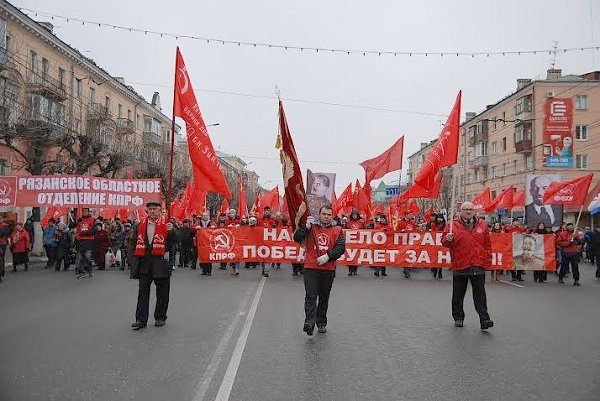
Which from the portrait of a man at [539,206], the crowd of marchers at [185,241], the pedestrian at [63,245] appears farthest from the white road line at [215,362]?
the portrait of a man at [539,206]

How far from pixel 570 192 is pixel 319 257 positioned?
14.5 m

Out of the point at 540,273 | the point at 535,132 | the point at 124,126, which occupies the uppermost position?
the point at 535,132

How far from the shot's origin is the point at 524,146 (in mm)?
50094

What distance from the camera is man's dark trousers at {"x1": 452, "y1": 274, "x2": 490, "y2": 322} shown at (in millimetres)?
7898

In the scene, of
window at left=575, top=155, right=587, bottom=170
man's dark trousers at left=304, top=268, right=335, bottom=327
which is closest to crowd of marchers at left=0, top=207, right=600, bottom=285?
man's dark trousers at left=304, top=268, right=335, bottom=327

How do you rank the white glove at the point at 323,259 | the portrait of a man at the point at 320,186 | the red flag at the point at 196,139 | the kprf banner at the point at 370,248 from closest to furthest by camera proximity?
1. the white glove at the point at 323,259
2. the red flag at the point at 196,139
3. the kprf banner at the point at 370,248
4. the portrait of a man at the point at 320,186

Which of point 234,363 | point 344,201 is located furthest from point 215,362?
point 344,201

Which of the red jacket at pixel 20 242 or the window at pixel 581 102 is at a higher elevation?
the window at pixel 581 102

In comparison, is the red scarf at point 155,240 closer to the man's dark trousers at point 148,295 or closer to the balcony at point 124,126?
the man's dark trousers at point 148,295

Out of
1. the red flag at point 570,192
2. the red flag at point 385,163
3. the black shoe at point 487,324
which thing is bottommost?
the black shoe at point 487,324

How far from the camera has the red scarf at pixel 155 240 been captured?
789 centimetres

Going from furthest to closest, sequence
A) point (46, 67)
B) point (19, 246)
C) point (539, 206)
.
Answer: point (46, 67) < point (539, 206) < point (19, 246)

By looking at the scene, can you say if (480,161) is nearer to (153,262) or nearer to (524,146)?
(524,146)

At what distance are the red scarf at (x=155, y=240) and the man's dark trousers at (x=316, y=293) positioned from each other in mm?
2144
